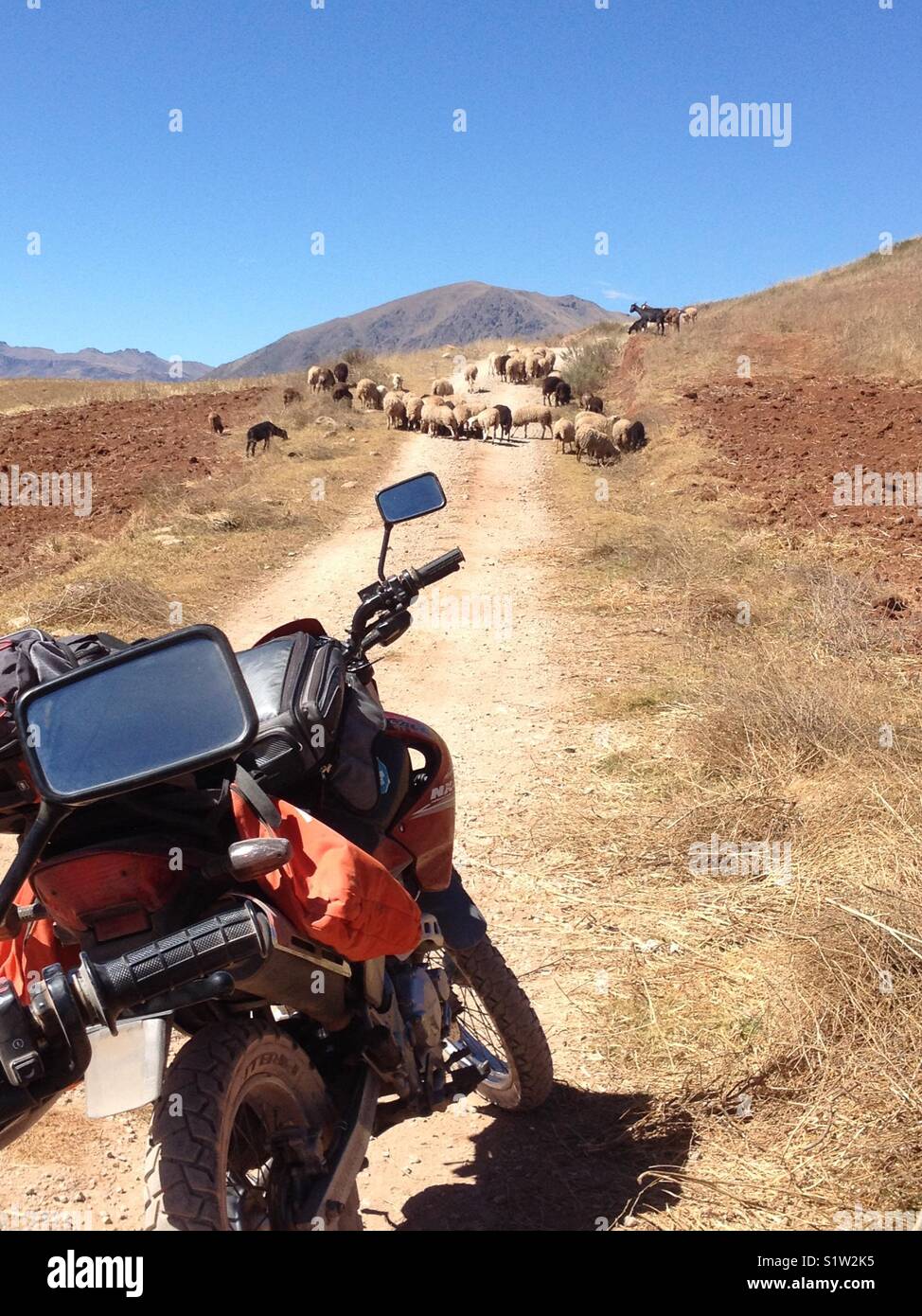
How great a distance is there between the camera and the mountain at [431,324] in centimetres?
16200

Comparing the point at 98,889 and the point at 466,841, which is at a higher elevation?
the point at 98,889

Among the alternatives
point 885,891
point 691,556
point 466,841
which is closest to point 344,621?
point 691,556

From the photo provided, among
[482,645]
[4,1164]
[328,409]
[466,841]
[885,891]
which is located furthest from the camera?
[328,409]

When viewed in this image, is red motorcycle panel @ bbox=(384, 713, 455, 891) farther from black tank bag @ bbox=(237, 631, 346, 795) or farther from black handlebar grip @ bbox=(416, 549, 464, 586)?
black handlebar grip @ bbox=(416, 549, 464, 586)

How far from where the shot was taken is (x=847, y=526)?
35.9ft

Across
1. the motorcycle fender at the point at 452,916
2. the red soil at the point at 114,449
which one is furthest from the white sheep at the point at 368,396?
the motorcycle fender at the point at 452,916

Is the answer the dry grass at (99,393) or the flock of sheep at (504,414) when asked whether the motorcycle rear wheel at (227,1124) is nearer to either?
the flock of sheep at (504,414)

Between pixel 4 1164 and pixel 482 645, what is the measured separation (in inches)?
231

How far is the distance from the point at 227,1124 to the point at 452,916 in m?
1.14

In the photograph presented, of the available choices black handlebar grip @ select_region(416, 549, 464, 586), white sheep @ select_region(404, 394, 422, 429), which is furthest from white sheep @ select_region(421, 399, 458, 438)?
black handlebar grip @ select_region(416, 549, 464, 586)

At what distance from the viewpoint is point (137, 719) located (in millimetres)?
1654

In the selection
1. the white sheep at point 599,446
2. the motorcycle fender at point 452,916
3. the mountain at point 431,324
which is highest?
the mountain at point 431,324

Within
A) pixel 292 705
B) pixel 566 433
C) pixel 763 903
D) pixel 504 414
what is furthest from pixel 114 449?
pixel 292 705
